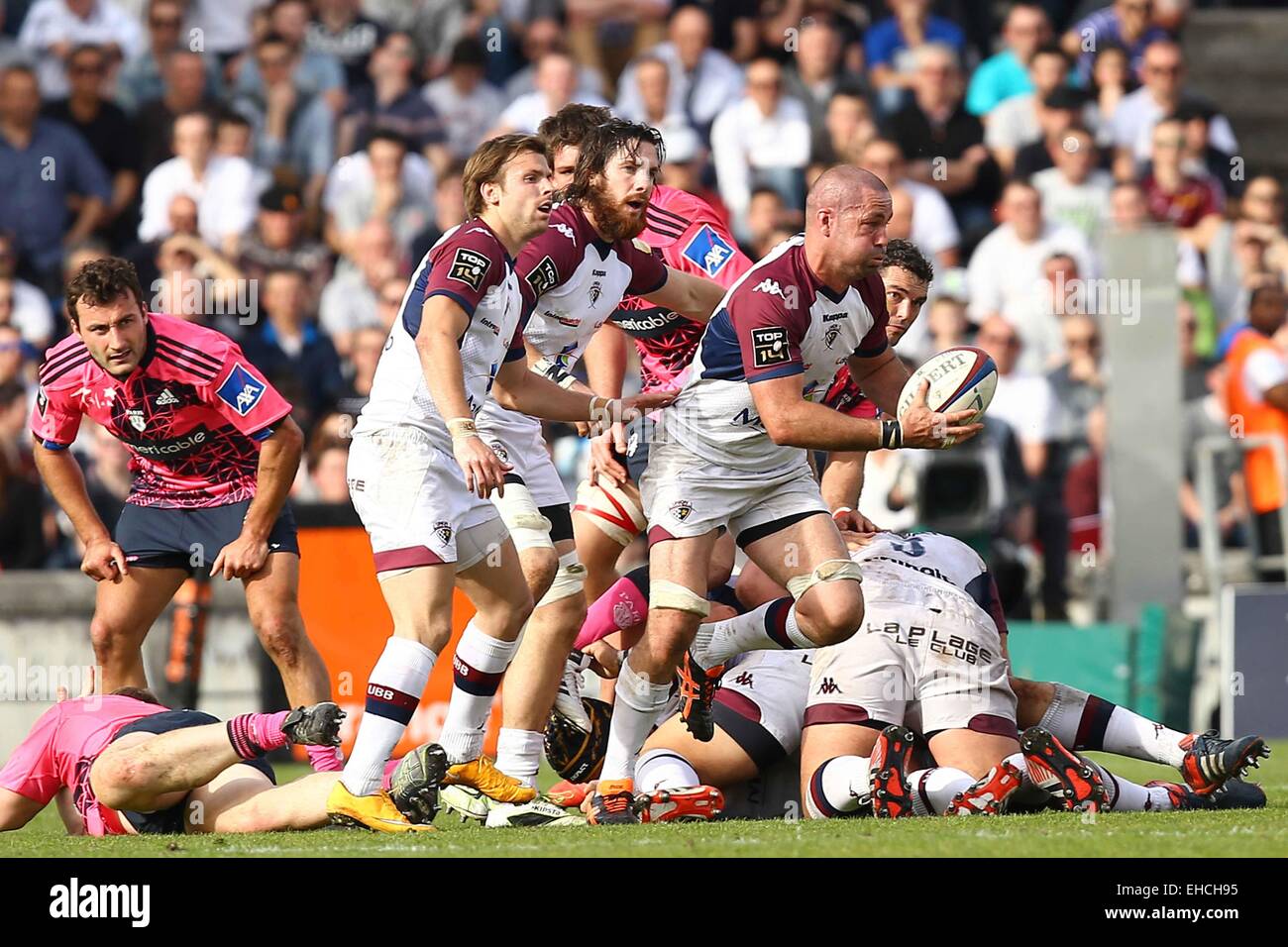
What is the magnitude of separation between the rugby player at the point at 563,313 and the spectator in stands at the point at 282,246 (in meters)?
6.88

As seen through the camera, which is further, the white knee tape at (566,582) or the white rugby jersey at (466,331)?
the white knee tape at (566,582)

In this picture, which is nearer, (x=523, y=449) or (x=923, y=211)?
(x=523, y=449)

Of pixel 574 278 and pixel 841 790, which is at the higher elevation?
pixel 574 278

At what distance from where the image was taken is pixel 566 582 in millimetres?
7699

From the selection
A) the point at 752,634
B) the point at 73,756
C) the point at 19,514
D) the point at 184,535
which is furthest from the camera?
the point at 19,514

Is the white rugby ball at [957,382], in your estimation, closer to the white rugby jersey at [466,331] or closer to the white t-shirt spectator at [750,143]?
the white rugby jersey at [466,331]

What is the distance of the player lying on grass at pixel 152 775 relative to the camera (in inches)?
262

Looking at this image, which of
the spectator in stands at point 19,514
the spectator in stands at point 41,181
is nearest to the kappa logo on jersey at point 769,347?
the spectator in stands at point 19,514

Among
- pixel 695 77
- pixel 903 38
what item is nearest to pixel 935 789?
pixel 695 77

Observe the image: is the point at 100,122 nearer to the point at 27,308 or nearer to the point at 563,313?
the point at 27,308

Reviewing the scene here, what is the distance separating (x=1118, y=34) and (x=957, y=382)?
10.2m
